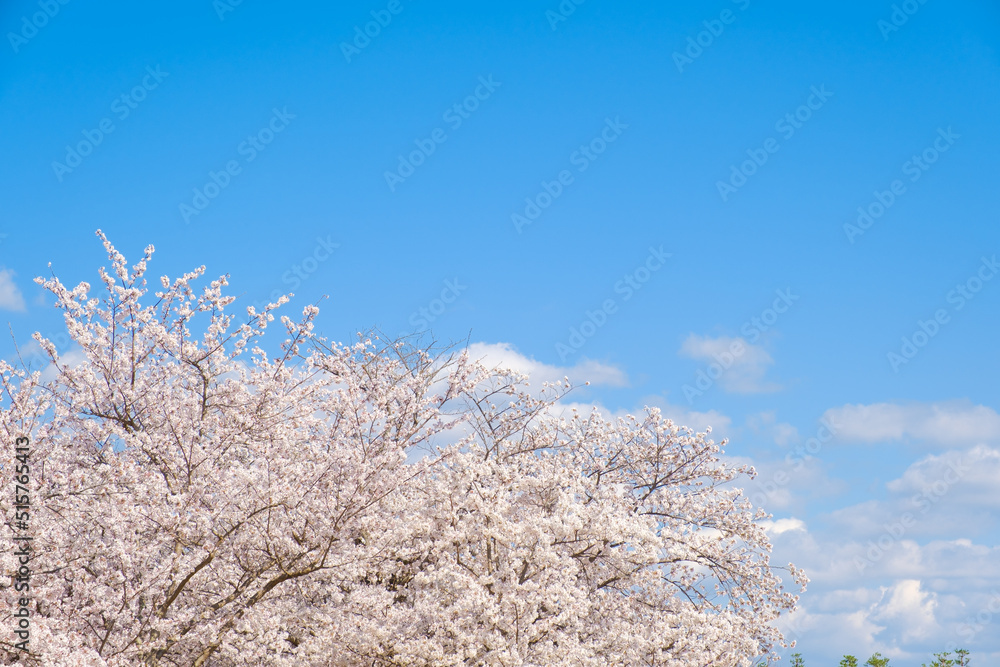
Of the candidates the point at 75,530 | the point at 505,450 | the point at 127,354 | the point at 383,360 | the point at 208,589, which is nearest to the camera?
the point at 75,530

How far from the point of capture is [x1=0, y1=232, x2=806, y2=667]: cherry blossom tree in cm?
992

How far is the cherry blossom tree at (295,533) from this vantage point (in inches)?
391

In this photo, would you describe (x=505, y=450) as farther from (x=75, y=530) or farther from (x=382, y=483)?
(x=75, y=530)

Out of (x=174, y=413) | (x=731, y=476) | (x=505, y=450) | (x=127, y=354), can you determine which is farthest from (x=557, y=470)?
(x=127, y=354)

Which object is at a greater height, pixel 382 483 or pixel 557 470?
pixel 557 470

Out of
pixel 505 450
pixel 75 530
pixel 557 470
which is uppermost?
pixel 505 450

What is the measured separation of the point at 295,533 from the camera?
410 inches

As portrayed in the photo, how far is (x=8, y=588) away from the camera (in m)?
9.83

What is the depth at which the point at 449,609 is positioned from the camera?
406 inches

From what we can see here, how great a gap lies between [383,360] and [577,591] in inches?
265

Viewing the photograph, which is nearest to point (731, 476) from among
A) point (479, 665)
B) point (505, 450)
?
point (505, 450)

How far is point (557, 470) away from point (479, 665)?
318 cm

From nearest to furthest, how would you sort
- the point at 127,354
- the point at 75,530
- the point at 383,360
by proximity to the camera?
the point at 75,530 < the point at 127,354 < the point at 383,360

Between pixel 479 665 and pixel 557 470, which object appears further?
pixel 557 470
